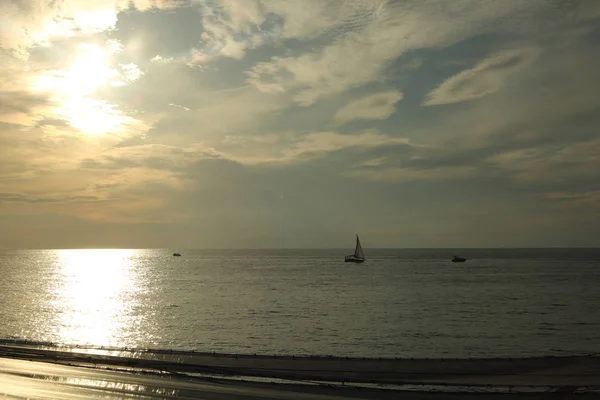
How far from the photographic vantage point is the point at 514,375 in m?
30.3

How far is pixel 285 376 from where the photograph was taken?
3073 cm

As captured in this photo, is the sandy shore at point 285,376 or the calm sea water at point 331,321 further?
the calm sea water at point 331,321

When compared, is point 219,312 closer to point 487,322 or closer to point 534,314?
point 487,322

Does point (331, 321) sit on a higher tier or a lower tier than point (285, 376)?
lower

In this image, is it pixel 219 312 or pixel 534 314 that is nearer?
pixel 534 314

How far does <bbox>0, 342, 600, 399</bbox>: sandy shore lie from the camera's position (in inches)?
1042

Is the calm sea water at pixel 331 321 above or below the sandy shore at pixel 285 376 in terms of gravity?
below

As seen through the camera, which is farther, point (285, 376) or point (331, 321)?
point (331, 321)

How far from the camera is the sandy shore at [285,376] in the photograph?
26.5 meters

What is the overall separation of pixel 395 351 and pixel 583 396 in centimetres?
2306

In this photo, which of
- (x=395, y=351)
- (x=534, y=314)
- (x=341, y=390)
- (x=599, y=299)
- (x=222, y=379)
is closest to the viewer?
(x=341, y=390)

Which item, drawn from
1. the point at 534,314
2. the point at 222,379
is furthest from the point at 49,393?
the point at 534,314

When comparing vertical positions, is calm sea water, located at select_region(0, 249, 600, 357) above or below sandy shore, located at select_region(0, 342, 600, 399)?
below

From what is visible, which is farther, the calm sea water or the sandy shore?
the calm sea water
